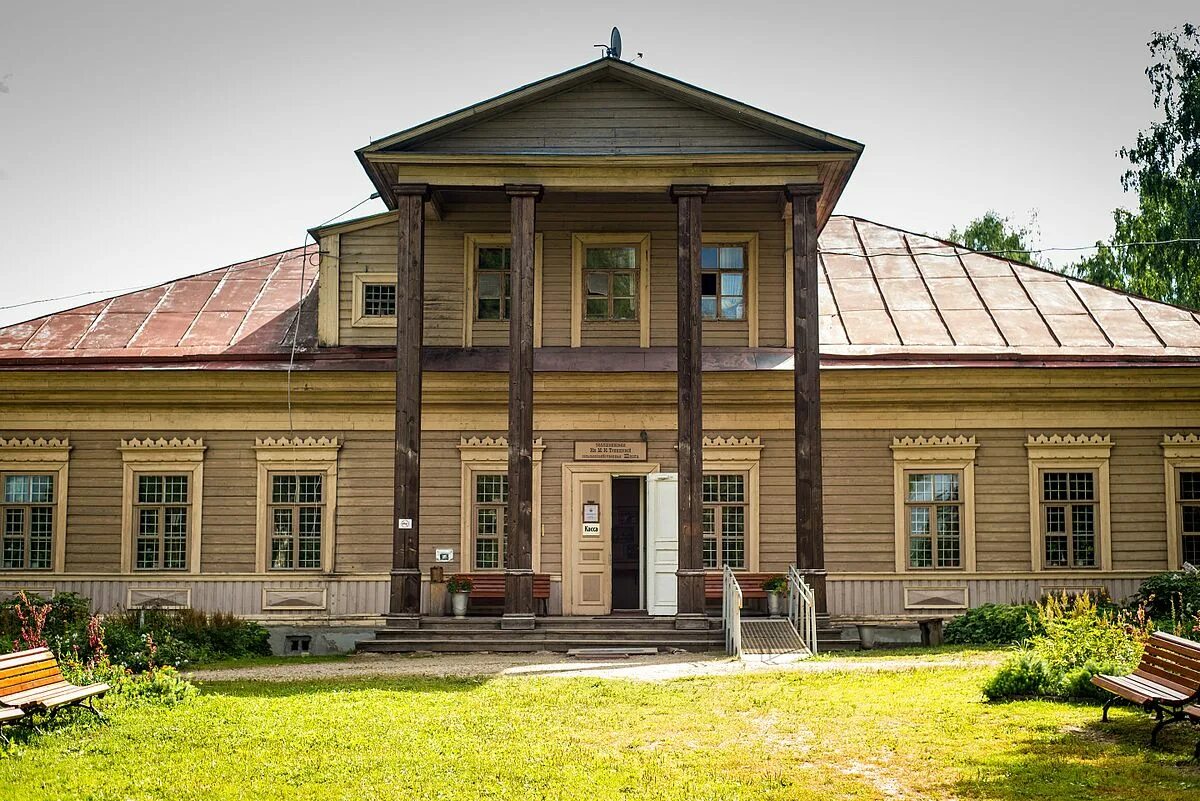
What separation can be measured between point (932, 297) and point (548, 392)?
25.1 ft

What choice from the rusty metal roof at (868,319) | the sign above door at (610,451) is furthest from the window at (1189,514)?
the sign above door at (610,451)

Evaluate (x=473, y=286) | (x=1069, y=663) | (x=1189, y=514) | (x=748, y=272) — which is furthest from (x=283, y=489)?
(x=1189, y=514)

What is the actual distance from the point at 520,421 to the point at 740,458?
468cm

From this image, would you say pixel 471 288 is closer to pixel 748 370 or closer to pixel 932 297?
pixel 748 370

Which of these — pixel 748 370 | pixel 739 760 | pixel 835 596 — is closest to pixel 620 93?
pixel 748 370

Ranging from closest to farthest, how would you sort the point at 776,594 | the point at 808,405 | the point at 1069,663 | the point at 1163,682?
the point at 1163,682
the point at 1069,663
the point at 808,405
the point at 776,594

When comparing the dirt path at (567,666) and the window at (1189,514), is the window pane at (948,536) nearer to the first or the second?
the window at (1189,514)

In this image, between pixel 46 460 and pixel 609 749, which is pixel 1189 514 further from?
pixel 46 460

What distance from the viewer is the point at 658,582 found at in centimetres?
2139

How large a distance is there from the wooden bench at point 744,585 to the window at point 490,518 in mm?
3595

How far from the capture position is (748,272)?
23031 mm

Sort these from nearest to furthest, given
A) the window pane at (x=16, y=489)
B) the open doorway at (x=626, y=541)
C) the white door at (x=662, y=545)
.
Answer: the white door at (x=662, y=545) < the window pane at (x=16, y=489) < the open doorway at (x=626, y=541)

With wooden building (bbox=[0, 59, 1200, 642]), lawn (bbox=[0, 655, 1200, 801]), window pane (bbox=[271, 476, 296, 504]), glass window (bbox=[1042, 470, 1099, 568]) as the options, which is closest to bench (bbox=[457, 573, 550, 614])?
wooden building (bbox=[0, 59, 1200, 642])

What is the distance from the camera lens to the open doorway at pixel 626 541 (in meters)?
23.0
